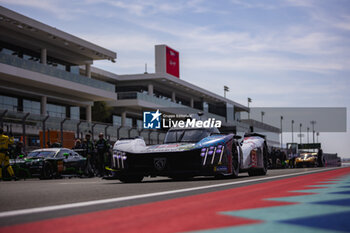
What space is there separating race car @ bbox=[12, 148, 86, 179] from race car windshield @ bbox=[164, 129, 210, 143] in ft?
22.3

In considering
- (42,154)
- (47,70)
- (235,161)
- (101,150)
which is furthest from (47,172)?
(47,70)

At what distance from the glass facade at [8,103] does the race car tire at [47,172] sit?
74.6 feet

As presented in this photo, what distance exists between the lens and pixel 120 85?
2601 inches

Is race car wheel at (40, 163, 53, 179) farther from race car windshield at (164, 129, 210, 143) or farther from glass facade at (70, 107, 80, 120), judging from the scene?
glass facade at (70, 107, 80, 120)

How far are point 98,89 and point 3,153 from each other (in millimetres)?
32904

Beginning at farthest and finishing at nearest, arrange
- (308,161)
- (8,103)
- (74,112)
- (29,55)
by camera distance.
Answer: (74,112) → (29,55) → (8,103) → (308,161)

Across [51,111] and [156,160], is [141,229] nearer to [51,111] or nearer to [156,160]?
[156,160]

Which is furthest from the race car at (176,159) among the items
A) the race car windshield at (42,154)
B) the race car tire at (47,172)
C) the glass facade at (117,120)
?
the glass facade at (117,120)

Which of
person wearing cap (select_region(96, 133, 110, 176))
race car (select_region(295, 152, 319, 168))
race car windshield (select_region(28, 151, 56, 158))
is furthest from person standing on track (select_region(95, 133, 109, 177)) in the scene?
race car (select_region(295, 152, 319, 168))

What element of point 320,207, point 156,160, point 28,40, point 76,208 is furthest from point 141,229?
point 28,40

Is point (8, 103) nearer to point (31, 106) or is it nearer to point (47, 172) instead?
point (31, 106)

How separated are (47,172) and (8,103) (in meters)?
24.4

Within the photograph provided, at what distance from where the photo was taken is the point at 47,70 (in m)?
41.2

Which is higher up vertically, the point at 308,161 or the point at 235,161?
the point at 235,161
